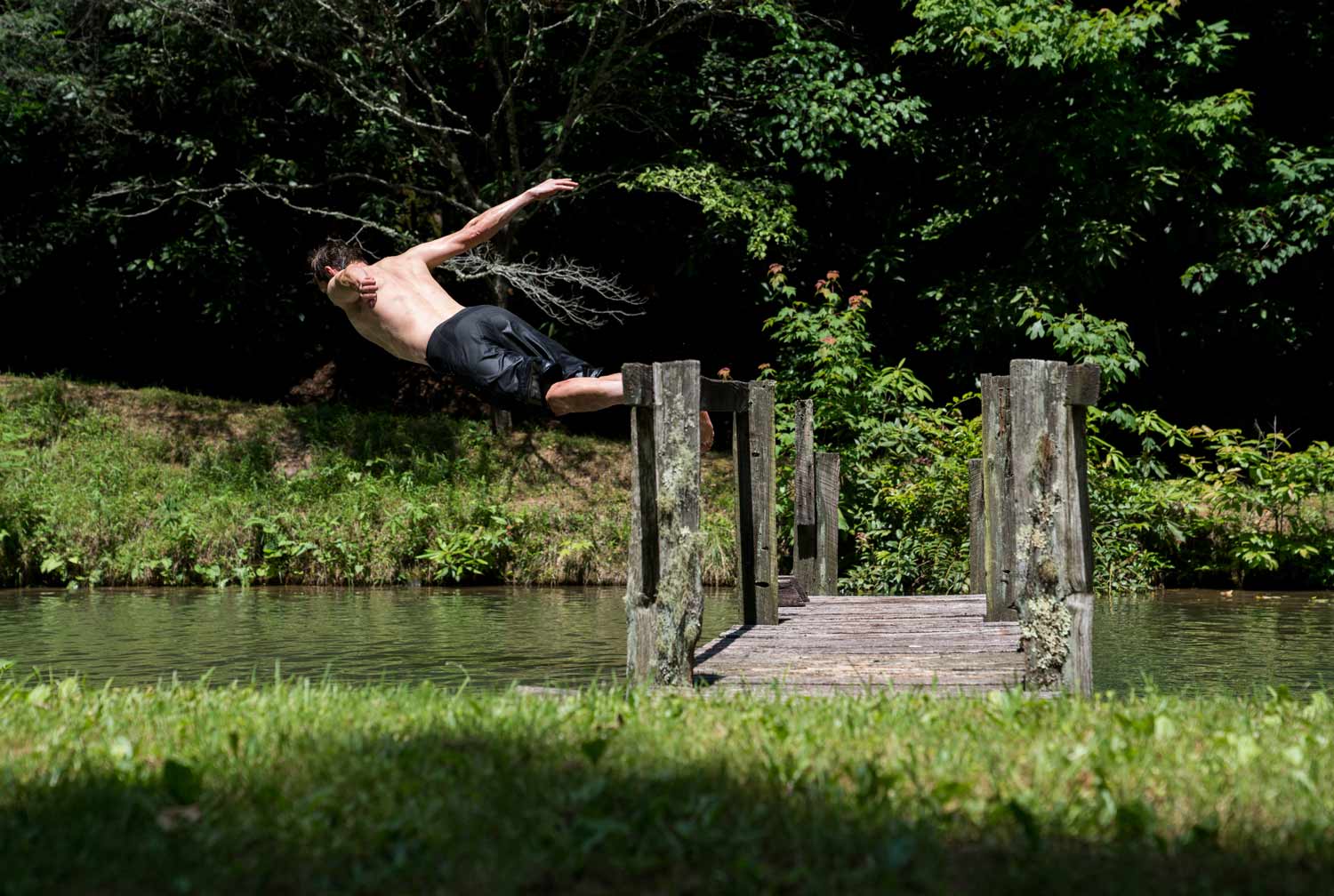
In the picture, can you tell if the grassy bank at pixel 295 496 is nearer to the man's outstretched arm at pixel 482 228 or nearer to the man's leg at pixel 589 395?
the man's outstretched arm at pixel 482 228

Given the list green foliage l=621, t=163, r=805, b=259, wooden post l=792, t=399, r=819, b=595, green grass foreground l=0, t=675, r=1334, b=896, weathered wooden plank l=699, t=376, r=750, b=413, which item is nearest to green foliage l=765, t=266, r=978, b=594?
green foliage l=621, t=163, r=805, b=259

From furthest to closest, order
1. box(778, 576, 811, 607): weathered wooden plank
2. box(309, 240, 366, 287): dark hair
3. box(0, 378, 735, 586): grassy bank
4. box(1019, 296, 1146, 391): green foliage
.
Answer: box(1019, 296, 1146, 391): green foliage, box(0, 378, 735, 586): grassy bank, box(778, 576, 811, 607): weathered wooden plank, box(309, 240, 366, 287): dark hair

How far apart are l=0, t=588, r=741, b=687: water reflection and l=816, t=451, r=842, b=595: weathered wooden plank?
0.82m

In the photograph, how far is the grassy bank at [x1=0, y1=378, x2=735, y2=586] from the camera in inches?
587

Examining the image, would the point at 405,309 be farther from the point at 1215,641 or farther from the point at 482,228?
the point at 1215,641

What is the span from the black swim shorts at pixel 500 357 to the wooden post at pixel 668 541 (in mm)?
1810

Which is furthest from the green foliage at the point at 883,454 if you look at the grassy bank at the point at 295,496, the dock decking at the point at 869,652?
the dock decking at the point at 869,652

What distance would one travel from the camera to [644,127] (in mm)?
18266

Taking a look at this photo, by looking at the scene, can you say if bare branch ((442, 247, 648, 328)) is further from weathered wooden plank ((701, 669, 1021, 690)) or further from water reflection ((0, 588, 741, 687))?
weathered wooden plank ((701, 669, 1021, 690))

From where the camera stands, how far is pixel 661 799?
10.9 feet

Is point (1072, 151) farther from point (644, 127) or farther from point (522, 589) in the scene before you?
point (522, 589)

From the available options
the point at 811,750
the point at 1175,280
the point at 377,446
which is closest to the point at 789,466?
the point at 377,446

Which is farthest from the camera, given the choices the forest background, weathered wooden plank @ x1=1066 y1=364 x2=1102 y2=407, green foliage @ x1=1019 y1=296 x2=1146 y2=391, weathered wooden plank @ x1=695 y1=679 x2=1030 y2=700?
green foliage @ x1=1019 y1=296 x2=1146 y2=391

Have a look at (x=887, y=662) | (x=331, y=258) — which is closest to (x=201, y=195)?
(x=331, y=258)
